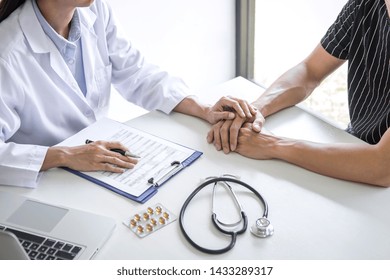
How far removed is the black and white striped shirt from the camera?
1.32 meters

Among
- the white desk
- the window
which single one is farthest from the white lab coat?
the window

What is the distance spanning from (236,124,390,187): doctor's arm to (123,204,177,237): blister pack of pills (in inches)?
12.2

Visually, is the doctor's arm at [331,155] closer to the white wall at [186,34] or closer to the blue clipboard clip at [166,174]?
the blue clipboard clip at [166,174]

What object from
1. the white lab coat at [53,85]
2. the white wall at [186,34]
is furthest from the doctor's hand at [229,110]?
the white wall at [186,34]

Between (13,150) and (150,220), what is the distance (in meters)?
0.42

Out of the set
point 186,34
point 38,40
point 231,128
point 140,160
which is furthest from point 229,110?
point 186,34

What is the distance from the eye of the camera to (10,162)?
3.69 ft

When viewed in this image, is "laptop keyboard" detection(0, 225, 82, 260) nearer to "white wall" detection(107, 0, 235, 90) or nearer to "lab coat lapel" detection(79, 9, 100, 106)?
"lab coat lapel" detection(79, 9, 100, 106)

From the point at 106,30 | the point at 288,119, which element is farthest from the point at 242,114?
the point at 106,30

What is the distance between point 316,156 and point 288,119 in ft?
0.83

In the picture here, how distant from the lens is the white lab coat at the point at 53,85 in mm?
1178

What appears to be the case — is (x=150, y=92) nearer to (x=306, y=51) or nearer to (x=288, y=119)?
(x=288, y=119)
